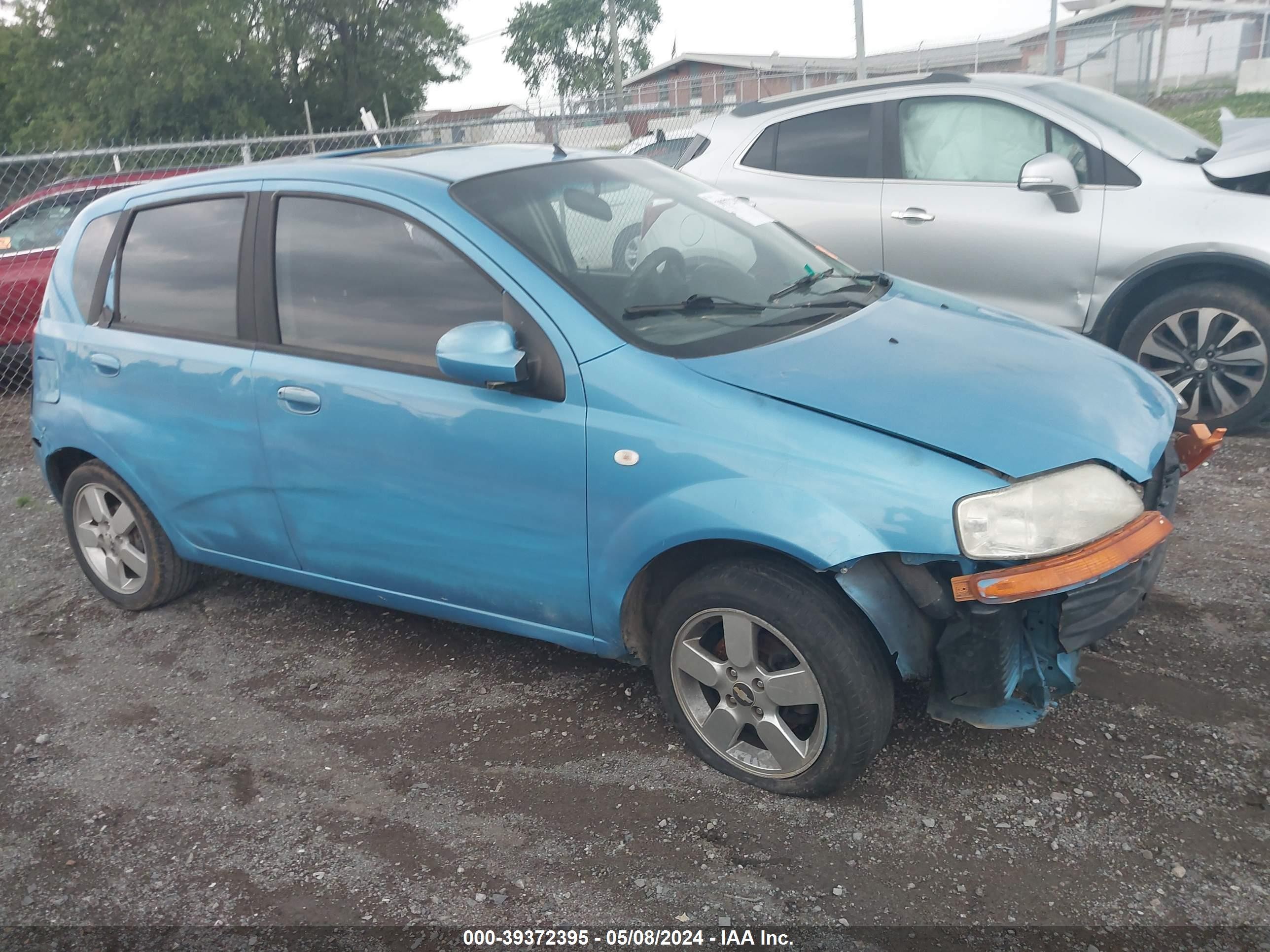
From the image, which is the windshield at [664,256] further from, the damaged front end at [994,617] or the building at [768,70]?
the building at [768,70]

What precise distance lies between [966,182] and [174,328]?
417 centimetres

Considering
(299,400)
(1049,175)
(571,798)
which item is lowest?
(571,798)

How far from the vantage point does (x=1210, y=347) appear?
5.25 meters

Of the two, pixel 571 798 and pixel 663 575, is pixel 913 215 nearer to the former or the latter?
pixel 663 575

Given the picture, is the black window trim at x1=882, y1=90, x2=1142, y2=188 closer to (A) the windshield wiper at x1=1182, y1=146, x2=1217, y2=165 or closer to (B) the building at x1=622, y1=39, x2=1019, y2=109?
(A) the windshield wiper at x1=1182, y1=146, x2=1217, y2=165

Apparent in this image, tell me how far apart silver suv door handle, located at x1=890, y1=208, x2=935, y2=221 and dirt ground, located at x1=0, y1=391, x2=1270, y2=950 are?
2.49m

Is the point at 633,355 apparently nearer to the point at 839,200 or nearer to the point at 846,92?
the point at 839,200

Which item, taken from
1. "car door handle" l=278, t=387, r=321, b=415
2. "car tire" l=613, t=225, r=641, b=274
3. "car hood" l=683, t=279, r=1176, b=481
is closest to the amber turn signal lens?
"car hood" l=683, t=279, r=1176, b=481

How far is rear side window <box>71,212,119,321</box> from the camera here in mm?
4262

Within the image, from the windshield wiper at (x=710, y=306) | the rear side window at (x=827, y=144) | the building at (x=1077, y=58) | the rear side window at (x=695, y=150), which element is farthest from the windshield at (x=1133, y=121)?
the building at (x=1077, y=58)

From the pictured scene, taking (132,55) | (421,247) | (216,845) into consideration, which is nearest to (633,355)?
(421,247)

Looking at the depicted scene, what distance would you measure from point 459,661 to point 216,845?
112 cm

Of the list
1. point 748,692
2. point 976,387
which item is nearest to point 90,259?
point 748,692

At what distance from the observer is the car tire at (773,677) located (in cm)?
274
